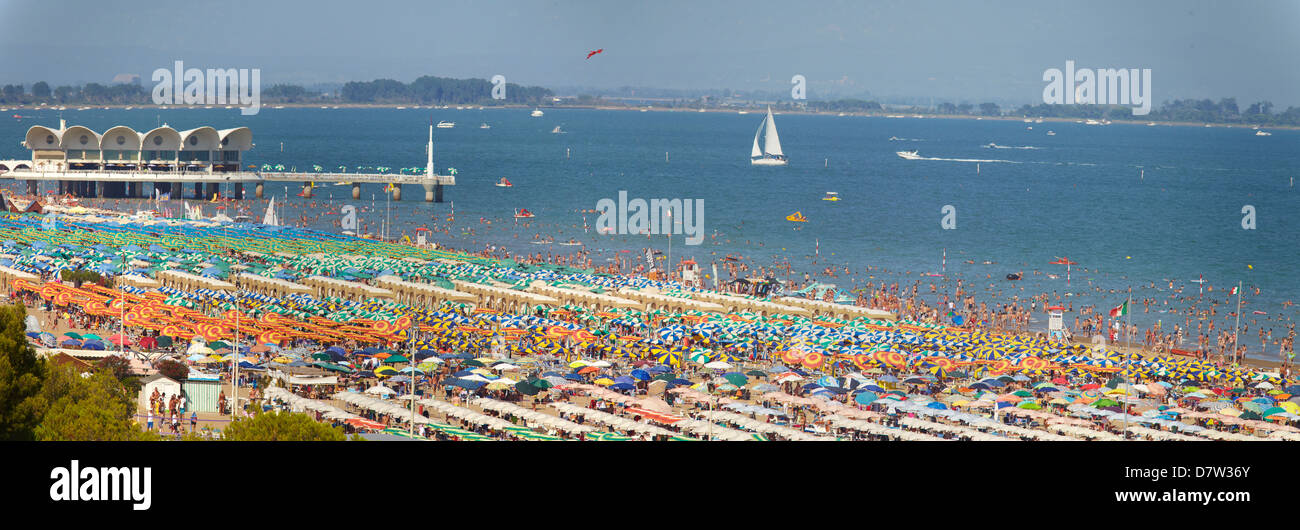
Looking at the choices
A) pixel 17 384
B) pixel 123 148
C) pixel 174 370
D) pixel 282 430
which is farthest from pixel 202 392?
pixel 123 148

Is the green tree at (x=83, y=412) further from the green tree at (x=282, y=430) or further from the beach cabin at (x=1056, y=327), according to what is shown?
the beach cabin at (x=1056, y=327)

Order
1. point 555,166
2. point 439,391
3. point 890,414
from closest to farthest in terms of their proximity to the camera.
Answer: point 890,414 < point 439,391 < point 555,166

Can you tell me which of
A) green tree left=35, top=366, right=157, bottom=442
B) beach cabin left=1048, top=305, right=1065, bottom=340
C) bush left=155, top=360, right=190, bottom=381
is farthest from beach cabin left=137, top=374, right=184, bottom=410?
beach cabin left=1048, top=305, right=1065, bottom=340

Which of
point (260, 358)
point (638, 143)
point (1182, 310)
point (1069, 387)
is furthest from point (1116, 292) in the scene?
point (638, 143)

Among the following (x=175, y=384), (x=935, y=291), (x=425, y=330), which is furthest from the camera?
(x=935, y=291)

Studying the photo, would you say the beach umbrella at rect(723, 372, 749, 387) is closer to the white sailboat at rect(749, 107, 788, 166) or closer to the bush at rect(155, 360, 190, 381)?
the bush at rect(155, 360, 190, 381)

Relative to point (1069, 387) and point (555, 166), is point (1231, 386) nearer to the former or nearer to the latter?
point (1069, 387)
